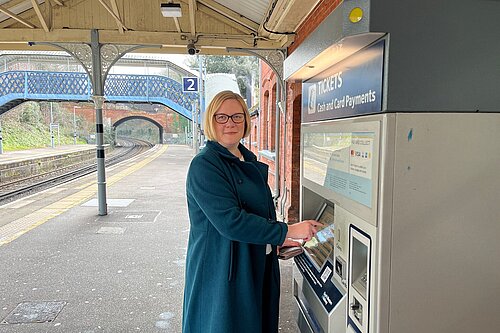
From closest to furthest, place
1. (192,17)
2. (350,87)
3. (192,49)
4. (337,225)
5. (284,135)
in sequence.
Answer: (350,87)
(337,225)
(192,17)
(192,49)
(284,135)

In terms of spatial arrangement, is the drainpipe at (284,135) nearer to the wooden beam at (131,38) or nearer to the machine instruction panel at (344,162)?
the wooden beam at (131,38)

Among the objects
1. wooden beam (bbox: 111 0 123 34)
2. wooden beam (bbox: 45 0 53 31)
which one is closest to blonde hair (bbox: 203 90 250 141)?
wooden beam (bbox: 111 0 123 34)

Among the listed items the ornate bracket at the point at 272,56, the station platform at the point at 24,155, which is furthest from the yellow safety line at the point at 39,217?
the station platform at the point at 24,155

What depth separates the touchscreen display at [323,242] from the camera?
1752 mm

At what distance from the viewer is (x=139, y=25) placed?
22.1ft

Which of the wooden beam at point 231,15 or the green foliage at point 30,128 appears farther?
the green foliage at point 30,128

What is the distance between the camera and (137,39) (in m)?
6.74

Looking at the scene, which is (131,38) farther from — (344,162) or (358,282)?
(358,282)

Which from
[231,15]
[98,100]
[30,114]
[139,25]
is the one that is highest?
[231,15]

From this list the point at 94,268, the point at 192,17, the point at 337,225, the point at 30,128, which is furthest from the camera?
the point at 30,128

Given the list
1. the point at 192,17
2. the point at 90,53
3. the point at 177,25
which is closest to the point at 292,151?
the point at 192,17

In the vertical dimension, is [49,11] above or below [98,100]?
above

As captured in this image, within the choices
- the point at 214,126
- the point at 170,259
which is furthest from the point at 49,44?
the point at 214,126

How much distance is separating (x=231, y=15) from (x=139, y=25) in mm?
1695
